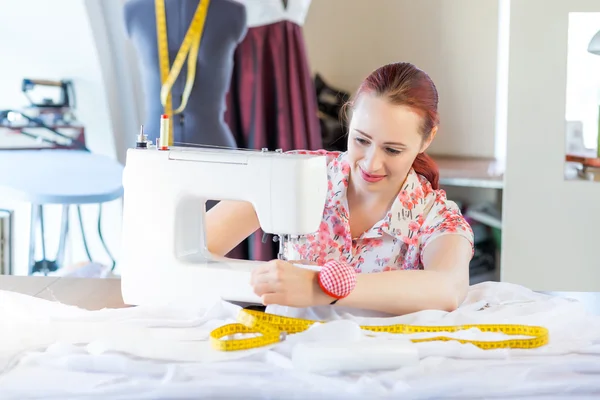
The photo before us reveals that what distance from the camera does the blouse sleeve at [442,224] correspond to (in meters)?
1.76

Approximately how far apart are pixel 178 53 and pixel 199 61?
81 millimetres

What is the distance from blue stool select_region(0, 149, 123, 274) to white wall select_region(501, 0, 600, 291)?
1.50 meters

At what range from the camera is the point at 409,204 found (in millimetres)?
1856

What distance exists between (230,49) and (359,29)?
3.87ft

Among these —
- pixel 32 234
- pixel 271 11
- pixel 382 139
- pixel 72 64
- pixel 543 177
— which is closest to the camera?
pixel 382 139

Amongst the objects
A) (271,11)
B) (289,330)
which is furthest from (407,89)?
(271,11)

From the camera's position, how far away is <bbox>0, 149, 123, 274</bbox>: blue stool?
316 centimetres

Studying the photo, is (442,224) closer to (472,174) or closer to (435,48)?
(472,174)

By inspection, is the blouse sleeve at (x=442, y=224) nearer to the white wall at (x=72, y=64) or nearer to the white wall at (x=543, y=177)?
the white wall at (x=543, y=177)

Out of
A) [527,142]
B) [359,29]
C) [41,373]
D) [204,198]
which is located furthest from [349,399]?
[359,29]

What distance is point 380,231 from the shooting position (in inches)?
73.6

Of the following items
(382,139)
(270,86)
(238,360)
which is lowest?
(238,360)

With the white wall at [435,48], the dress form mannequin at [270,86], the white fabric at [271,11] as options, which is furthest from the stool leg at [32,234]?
the white wall at [435,48]

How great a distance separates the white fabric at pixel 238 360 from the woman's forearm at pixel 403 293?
41mm
